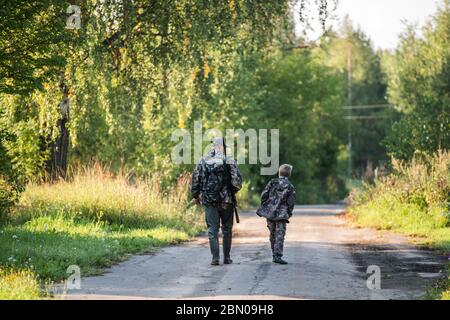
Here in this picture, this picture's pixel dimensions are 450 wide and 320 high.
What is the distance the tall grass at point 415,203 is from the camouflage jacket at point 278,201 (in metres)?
5.43

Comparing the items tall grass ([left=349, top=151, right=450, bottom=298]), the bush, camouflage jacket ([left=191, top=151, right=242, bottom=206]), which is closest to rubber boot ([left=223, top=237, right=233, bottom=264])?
camouflage jacket ([left=191, top=151, right=242, bottom=206])

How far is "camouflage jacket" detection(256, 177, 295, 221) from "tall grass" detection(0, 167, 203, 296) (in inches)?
107

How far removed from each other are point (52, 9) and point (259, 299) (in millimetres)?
9642

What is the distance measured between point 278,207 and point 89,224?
570 cm

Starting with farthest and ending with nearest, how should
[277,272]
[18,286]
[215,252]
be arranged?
[215,252], [277,272], [18,286]

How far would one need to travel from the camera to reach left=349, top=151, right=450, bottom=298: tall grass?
22.2 meters

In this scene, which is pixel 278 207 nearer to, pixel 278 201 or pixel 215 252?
pixel 278 201

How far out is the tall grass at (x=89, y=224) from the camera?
1435 centimetres

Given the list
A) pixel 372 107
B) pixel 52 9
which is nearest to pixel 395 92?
pixel 372 107

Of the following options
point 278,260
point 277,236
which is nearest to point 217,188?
point 277,236

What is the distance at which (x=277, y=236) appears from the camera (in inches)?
603

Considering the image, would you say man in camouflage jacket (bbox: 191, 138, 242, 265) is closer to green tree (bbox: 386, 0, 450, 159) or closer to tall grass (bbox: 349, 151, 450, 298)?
tall grass (bbox: 349, 151, 450, 298)

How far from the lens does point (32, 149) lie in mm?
23562
